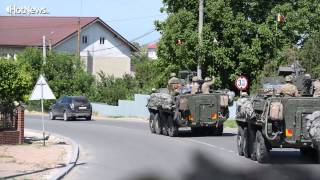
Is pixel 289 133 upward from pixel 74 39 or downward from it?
downward

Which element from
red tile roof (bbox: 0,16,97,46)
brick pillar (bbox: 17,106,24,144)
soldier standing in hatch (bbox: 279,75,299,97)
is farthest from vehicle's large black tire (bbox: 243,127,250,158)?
red tile roof (bbox: 0,16,97,46)

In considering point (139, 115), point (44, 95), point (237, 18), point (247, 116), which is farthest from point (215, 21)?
point (247, 116)

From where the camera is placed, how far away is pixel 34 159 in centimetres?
1739

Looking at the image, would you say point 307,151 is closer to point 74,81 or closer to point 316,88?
point 316,88

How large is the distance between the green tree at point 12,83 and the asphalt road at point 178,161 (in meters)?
2.62

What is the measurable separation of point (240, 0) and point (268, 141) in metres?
27.5

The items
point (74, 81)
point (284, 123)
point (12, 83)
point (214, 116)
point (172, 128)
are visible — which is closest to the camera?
point (284, 123)

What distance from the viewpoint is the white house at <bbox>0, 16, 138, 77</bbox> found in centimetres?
7306

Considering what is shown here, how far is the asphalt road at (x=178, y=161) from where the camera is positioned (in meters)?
14.6

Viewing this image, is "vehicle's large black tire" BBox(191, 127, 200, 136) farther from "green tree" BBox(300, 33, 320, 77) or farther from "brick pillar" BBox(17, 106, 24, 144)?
"green tree" BBox(300, 33, 320, 77)

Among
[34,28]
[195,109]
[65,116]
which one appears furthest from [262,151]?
[34,28]

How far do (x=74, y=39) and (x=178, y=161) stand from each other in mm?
57630

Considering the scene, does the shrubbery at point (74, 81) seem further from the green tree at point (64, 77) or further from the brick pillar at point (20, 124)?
the brick pillar at point (20, 124)

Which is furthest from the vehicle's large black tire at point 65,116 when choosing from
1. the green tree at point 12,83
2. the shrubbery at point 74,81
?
the green tree at point 12,83
